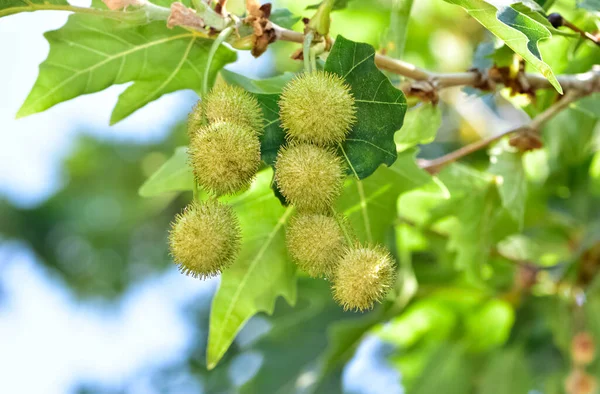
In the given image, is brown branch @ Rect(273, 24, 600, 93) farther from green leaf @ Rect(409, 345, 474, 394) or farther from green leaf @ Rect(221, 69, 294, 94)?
green leaf @ Rect(409, 345, 474, 394)

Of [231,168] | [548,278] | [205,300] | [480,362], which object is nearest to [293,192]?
[231,168]

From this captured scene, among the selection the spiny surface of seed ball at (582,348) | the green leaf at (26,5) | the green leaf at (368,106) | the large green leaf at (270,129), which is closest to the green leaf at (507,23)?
the green leaf at (368,106)

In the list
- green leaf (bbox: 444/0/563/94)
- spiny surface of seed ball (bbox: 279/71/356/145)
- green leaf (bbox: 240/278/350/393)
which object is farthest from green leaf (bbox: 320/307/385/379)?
green leaf (bbox: 444/0/563/94)

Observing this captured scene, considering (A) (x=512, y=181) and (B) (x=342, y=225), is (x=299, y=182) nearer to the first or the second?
(B) (x=342, y=225)

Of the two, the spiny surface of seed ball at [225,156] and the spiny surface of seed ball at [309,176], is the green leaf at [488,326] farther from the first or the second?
the spiny surface of seed ball at [225,156]

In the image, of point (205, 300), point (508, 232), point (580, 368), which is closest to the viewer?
point (508, 232)

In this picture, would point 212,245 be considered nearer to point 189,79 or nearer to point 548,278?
point 189,79
